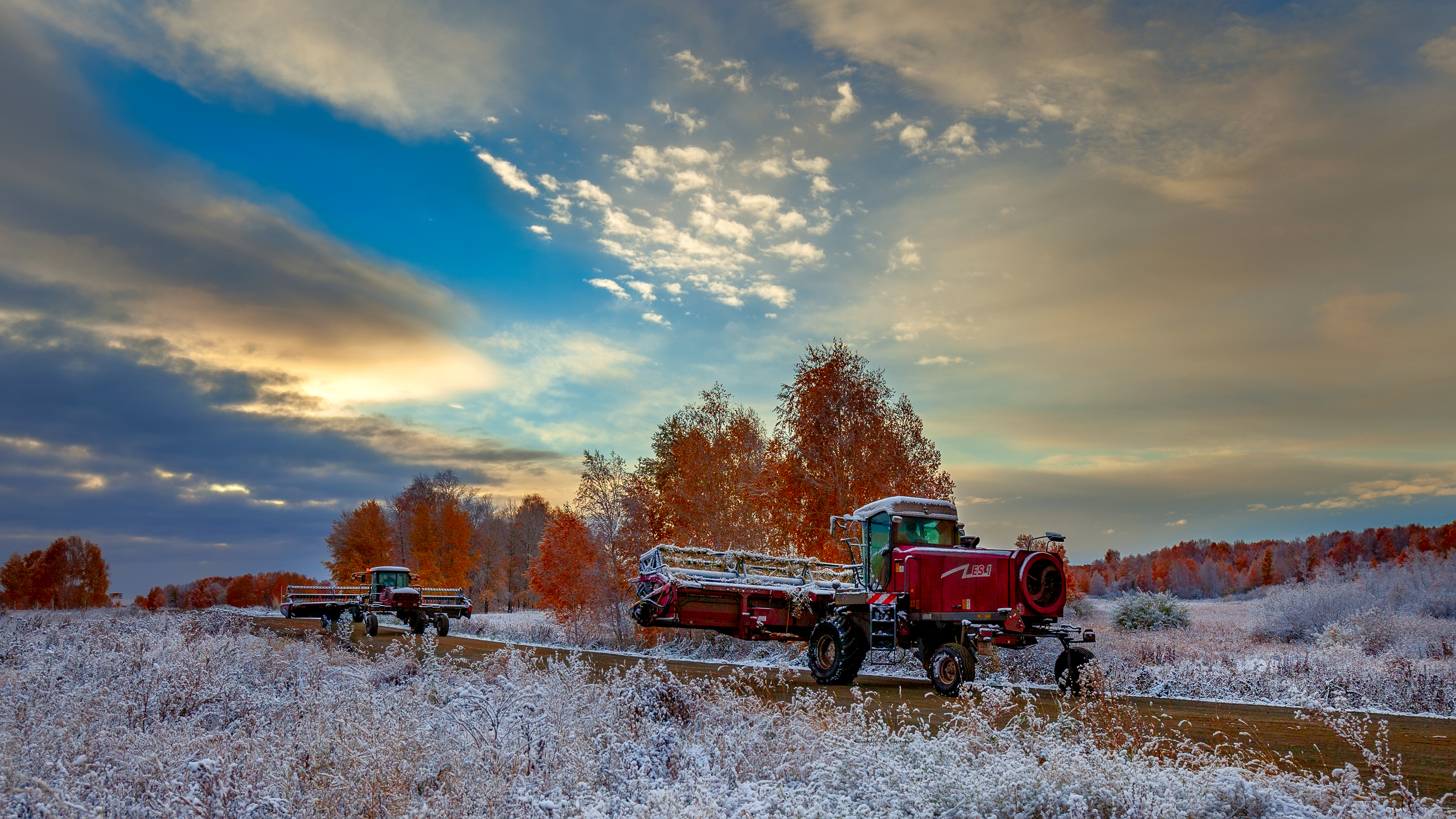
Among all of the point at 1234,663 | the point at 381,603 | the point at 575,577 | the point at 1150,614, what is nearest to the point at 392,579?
the point at 381,603

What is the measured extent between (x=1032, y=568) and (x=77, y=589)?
9732cm

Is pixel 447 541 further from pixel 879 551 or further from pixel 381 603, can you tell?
pixel 879 551

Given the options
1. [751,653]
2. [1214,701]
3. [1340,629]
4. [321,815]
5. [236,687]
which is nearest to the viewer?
[321,815]

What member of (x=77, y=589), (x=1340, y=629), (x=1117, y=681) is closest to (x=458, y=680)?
(x=1117, y=681)

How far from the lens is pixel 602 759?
7488 mm

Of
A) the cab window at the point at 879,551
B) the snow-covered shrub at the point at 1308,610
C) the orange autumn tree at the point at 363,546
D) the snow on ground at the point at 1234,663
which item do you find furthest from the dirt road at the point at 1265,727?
the orange autumn tree at the point at 363,546

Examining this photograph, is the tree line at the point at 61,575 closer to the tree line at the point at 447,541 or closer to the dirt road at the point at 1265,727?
the tree line at the point at 447,541

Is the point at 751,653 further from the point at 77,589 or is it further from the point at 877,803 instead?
the point at 77,589

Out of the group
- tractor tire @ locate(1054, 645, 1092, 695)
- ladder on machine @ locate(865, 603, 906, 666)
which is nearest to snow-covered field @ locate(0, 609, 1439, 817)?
tractor tire @ locate(1054, 645, 1092, 695)

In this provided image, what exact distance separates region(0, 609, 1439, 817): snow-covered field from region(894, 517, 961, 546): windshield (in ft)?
16.6

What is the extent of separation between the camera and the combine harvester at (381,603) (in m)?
33.6

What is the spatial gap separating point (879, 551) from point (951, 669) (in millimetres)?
2798

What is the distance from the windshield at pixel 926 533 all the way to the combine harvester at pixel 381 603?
23.5 meters

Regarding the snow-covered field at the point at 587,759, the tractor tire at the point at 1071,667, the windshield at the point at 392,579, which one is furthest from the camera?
the windshield at the point at 392,579
